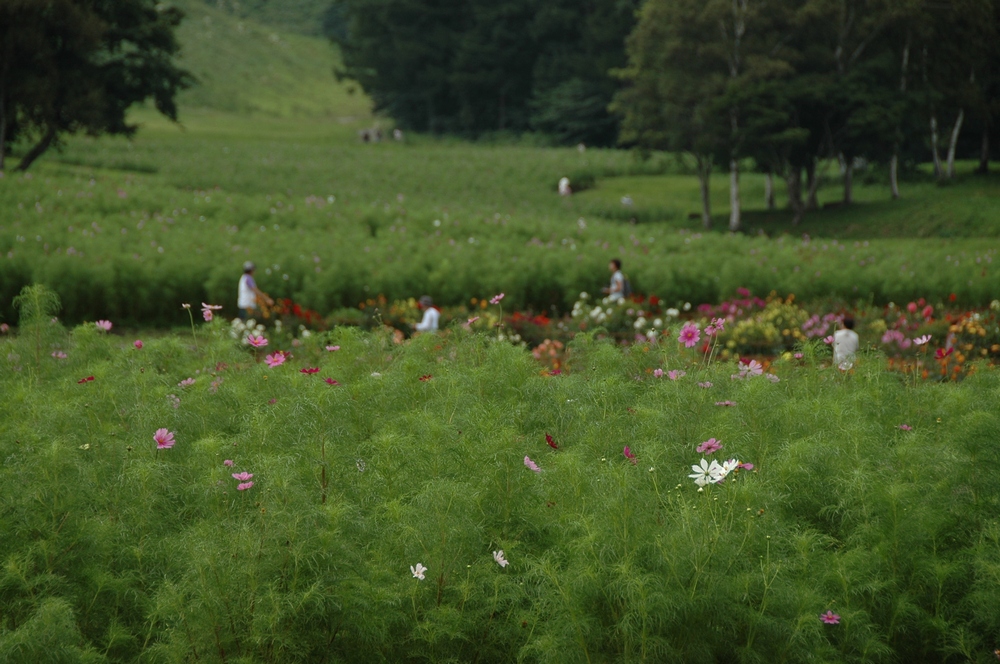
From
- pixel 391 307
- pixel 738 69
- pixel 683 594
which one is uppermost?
pixel 738 69

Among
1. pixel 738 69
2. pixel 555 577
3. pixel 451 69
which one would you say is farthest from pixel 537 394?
pixel 451 69

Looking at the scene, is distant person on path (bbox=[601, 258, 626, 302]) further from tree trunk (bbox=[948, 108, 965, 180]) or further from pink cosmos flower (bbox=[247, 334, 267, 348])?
tree trunk (bbox=[948, 108, 965, 180])

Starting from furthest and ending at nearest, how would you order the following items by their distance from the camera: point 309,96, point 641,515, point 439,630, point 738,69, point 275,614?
point 309,96 → point 738,69 → point 641,515 → point 439,630 → point 275,614

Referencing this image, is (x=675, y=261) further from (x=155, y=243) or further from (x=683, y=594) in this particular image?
(x=683, y=594)

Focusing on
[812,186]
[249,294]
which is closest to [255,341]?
[249,294]

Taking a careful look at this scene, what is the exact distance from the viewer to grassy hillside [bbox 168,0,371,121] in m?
68.1

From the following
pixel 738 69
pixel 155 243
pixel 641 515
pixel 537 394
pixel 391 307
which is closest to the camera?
pixel 641 515

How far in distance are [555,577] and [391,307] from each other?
37.0ft

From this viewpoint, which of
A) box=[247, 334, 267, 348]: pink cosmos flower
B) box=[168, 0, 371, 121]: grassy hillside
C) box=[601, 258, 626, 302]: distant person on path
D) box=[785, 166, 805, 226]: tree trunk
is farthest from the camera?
box=[168, 0, 371, 121]: grassy hillside

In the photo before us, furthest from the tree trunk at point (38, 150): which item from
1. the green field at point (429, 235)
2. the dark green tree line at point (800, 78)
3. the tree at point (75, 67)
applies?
the dark green tree line at point (800, 78)

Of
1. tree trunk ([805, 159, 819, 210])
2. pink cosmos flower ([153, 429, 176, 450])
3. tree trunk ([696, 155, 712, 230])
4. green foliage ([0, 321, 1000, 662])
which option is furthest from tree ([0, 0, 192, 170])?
pink cosmos flower ([153, 429, 176, 450])

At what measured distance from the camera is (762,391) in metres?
5.64

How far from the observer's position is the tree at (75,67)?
28.4 meters

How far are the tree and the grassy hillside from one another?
31278 mm
